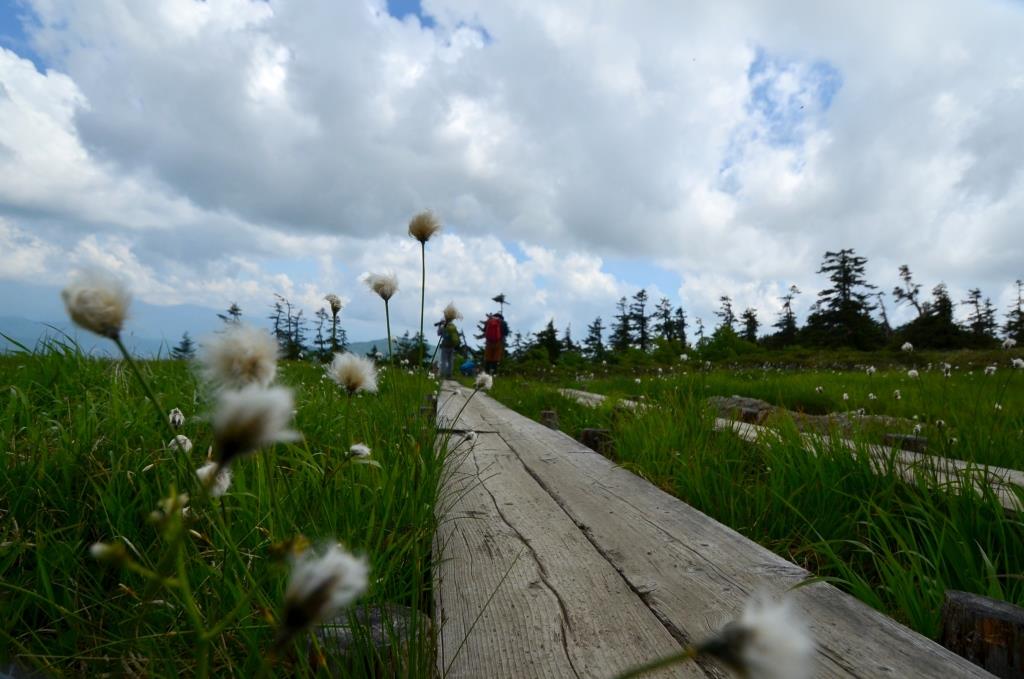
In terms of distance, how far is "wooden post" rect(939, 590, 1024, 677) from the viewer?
1.27 metres

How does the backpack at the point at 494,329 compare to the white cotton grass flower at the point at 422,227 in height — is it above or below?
above

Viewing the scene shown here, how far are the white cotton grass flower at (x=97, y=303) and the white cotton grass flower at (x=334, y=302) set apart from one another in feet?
4.40

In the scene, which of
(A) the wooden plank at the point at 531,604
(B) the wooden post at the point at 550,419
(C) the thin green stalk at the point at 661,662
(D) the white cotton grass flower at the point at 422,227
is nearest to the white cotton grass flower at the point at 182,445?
(C) the thin green stalk at the point at 661,662

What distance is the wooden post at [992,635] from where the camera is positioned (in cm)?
127

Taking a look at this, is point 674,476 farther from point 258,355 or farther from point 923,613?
point 258,355

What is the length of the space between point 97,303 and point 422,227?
143cm

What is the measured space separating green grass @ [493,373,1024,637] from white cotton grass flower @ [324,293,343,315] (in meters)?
1.73

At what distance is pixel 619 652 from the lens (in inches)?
48.8

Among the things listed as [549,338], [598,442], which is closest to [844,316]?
[549,338]

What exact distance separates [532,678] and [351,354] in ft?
2.77

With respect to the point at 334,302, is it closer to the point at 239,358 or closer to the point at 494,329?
the point at 239,358

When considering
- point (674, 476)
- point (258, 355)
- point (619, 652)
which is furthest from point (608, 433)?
point (258, 355)

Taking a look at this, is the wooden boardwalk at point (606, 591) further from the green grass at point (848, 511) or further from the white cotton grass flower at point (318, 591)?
the white cotton grass flower at point (318, 591)

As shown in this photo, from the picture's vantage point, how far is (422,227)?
2.00 m
